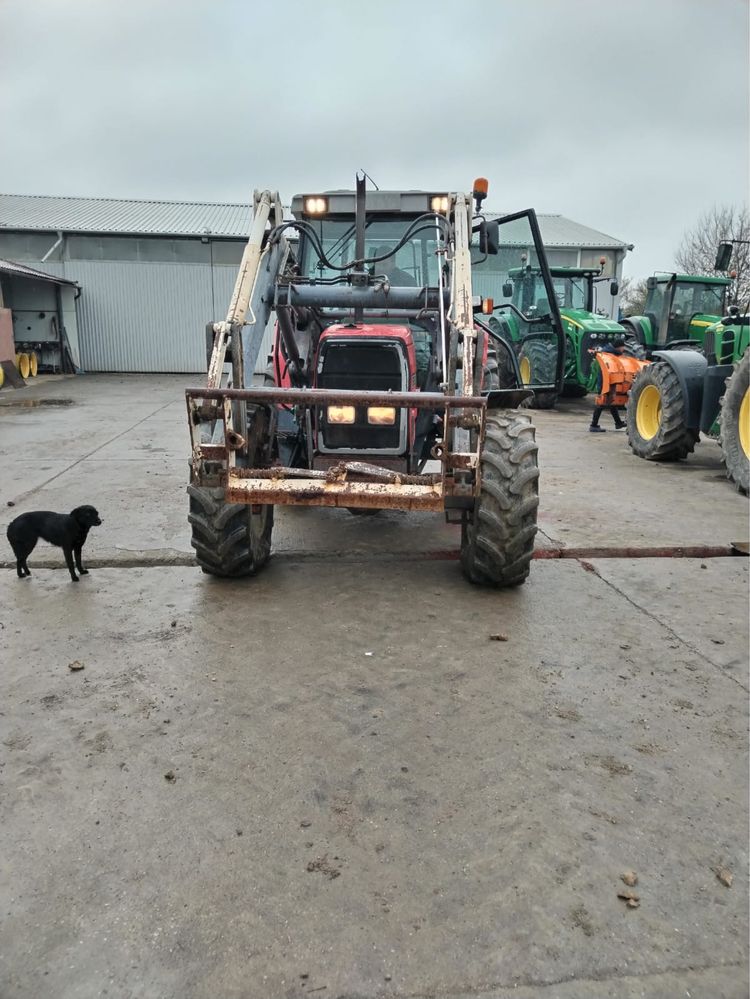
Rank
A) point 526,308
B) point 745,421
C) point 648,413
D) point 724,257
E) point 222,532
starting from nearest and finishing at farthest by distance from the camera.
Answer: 1. point 222,532
2. point 745,421
3. point 724,257
4. point 648,413
5. point 526,308

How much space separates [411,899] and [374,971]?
0.25 m

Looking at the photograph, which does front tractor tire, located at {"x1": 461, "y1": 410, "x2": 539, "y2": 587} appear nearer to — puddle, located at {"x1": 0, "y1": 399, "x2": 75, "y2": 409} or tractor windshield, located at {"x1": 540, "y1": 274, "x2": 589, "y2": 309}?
tractor windshield, located at {"x1": 540, "y1": 274, "x2": 589, "y2": 309}

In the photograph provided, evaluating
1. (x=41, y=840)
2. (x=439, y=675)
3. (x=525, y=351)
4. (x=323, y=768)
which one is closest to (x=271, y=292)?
(x=439, y=675)

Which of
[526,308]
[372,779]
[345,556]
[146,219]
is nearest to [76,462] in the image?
[345,556]

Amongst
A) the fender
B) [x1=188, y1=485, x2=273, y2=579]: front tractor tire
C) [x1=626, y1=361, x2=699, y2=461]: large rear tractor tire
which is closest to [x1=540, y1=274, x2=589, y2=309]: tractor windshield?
[x1=626, y1=361, x2=699, y2=461]: large rear tractor tire

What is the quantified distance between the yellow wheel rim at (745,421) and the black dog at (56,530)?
610cm

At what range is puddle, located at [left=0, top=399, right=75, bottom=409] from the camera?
45.7ft

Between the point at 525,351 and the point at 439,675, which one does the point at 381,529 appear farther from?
the point at 525,351

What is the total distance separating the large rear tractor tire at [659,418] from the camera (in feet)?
27.7

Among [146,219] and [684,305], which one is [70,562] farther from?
[146,219]

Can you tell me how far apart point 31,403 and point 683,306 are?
12343mm

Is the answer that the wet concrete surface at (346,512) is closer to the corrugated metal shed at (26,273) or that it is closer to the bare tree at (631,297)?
the corrugated metal shed at (26,273)

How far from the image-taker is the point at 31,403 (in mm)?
14297

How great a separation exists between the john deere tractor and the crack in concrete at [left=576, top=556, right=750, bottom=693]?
3.01 metres
